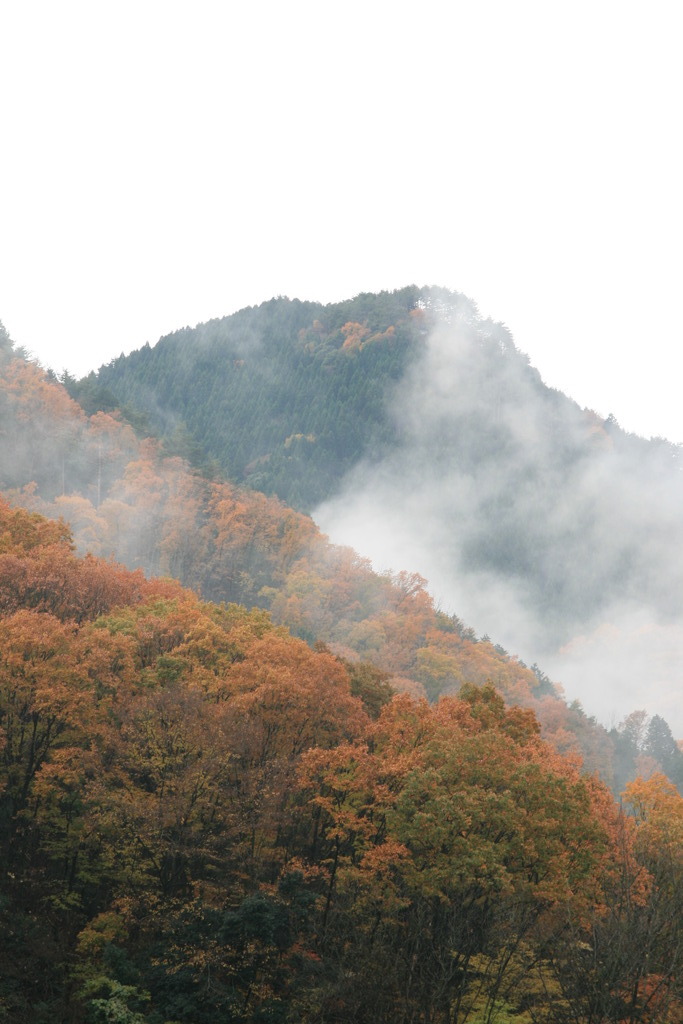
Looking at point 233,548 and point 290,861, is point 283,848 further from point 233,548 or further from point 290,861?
point 233,548

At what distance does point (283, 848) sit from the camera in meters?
32.8

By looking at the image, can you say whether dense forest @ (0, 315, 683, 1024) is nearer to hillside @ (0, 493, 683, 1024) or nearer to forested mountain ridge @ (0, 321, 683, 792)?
hillside @ (0, 493, 683, 1024)

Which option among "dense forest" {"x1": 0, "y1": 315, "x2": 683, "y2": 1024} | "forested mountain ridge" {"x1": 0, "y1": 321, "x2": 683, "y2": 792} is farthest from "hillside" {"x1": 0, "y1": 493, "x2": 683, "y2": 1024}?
"forested mountain ridge" {"x1": 0, "y1": 321, "x2": 683, "y2": 792}

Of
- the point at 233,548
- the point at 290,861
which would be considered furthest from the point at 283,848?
the point at 233,548

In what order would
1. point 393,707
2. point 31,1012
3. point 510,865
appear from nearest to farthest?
1. point 31,1012
2. point 510,865
3. point 393,707

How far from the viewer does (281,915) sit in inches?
1079

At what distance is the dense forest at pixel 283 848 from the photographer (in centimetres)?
2697

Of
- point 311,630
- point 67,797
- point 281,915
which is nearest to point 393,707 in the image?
point 281,915

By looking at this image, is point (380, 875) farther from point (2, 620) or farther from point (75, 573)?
point (75, 573)

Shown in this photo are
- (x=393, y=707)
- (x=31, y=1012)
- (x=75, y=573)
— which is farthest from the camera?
(x=75, y=573)

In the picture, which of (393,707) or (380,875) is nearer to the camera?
(380,875)

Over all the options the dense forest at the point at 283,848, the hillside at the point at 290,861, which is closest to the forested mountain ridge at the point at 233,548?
the dense forest at the point at 283,848

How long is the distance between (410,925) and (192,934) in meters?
Answer: 8.13

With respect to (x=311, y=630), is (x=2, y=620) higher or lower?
lower
